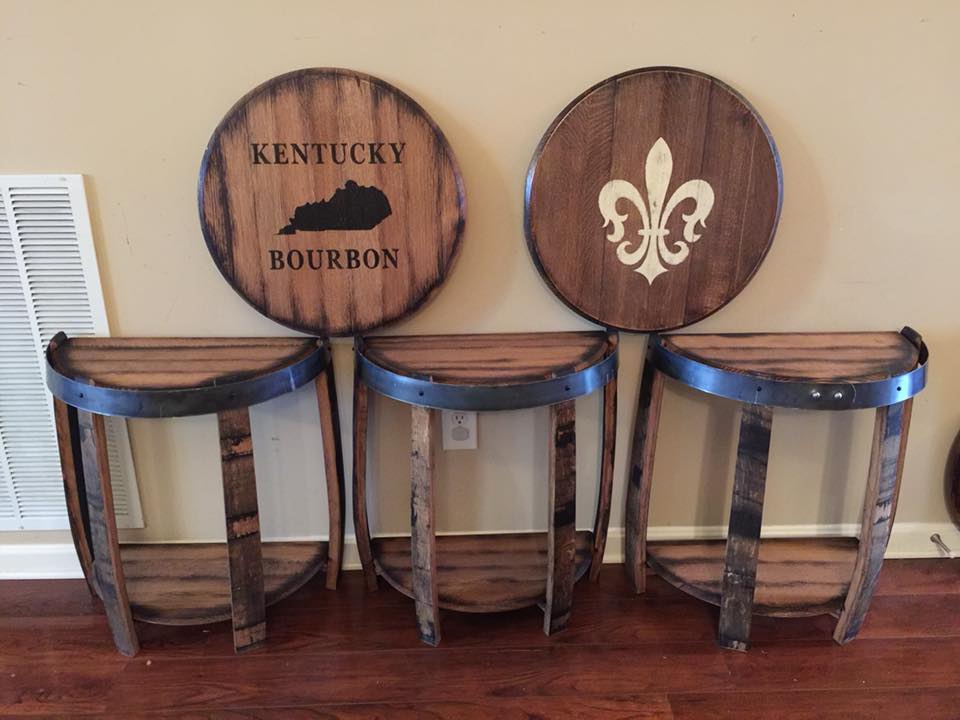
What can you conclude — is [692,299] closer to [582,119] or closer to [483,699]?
[582,119]

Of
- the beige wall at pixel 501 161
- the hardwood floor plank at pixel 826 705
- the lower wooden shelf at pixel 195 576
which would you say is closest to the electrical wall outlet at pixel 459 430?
the beige wall at pixel 501 161

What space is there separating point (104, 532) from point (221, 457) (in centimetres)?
32

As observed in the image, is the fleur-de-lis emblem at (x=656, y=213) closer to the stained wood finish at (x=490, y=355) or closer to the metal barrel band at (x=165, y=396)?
the stained wood finish at (x=490, y=355)

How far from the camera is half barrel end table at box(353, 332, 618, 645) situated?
1.34 meters

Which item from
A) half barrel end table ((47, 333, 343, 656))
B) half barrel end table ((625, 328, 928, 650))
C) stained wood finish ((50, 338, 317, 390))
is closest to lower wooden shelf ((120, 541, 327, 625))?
half barrel end table ((47, 333, 343, 656))

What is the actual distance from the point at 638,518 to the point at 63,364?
4.47ft

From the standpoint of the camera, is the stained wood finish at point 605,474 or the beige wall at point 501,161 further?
the stained wood finish at point 605,474

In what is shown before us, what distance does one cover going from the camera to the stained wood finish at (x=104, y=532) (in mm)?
1382

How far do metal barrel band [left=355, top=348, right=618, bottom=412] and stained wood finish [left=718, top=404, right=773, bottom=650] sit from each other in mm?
333

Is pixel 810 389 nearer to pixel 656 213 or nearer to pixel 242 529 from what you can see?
pixel 656 213

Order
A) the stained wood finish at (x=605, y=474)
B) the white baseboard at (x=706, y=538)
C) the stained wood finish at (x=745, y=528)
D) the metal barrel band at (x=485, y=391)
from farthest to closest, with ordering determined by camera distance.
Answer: the white baseboard at (x=706, y=538) → the stained wood finish at (x=605, y=474) → the stained wood finish at (x=745, y=528) → the metal barrel band at (x=485, y=391)

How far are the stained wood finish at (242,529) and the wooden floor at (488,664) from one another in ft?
0.28

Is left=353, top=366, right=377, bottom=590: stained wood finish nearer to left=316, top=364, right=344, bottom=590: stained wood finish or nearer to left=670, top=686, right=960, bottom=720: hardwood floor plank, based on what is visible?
left=316, top=364, right=344, bottom=590: stained wood finish

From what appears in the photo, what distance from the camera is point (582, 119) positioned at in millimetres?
1459
